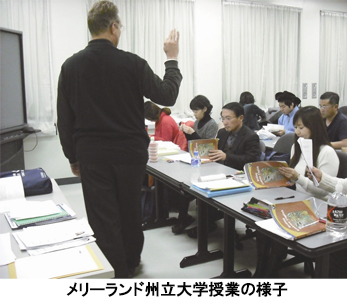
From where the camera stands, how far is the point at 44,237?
4.67 ft

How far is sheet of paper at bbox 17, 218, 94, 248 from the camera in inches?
54.6

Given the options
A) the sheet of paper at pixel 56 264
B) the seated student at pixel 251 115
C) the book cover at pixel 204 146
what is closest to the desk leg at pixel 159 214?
the book cover at pixel 204 146

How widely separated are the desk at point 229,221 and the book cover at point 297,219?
0.12ft

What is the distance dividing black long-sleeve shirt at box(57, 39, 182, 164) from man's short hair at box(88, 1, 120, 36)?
77 mm

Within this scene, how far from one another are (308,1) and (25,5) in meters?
5.07

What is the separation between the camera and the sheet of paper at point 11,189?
76.7 inches

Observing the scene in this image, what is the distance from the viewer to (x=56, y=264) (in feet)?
4.00

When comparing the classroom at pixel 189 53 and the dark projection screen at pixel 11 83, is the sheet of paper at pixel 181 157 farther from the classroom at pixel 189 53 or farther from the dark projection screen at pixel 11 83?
the dark projection screen at pixel 11 83

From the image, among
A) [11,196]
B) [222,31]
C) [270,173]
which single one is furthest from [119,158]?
[222,31]

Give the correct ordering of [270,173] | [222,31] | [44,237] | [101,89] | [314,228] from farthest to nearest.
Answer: [222,31] < [270,173] < [101,89] < [314,228] < [44,237]

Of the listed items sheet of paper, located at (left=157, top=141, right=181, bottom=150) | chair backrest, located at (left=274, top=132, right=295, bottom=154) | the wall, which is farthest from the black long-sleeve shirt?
the wall

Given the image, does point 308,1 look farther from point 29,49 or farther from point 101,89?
point 101,89

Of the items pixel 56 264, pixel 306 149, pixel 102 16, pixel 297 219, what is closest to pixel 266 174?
pixel 306 149

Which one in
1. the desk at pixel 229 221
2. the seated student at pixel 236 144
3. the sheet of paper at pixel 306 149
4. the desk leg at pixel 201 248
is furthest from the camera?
the seated student at pixel 236 144
